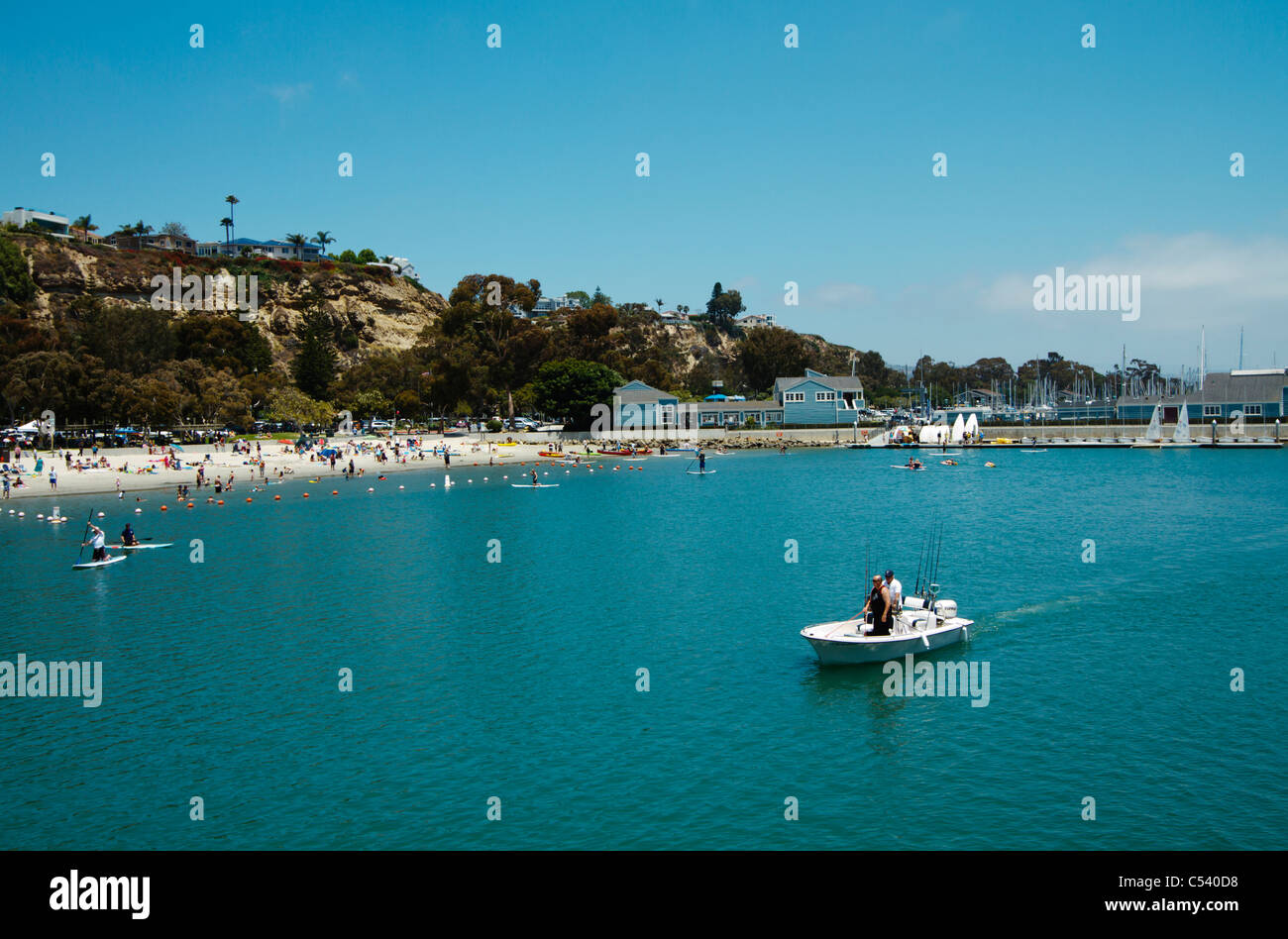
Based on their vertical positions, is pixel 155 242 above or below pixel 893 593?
above

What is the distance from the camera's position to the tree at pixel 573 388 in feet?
399

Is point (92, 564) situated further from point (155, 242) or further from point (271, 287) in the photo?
point (155, 242)

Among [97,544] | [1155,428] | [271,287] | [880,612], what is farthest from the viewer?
[271,287]

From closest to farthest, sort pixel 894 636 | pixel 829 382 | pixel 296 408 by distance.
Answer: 1. pixel 894 636
2. pixel 296 408
3. pixel 829 382

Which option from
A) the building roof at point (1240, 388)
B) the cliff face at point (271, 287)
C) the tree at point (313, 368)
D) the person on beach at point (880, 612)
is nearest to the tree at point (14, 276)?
the cliff face at point (271, 287)

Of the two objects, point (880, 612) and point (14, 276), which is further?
point (14, 276)

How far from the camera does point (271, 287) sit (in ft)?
515

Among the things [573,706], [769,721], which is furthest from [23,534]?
[769,721]

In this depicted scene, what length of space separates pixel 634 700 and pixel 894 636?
25.0ft

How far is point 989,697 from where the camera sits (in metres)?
23.7

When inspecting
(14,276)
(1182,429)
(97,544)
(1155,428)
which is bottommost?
(97,544)

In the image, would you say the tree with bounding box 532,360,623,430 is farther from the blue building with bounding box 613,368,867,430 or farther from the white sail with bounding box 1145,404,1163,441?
the white sail with bounding box 1145,404,1163,441

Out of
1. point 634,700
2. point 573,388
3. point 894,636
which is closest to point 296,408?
point 573,388
